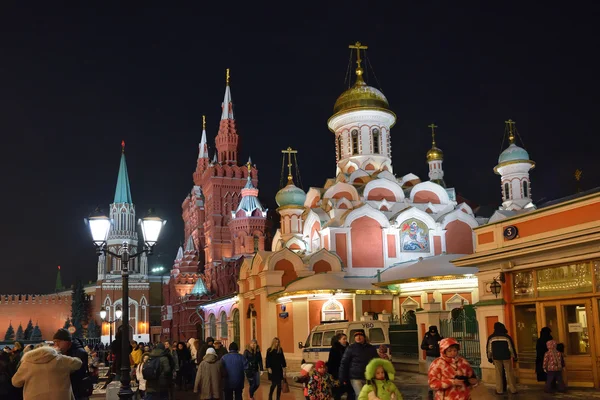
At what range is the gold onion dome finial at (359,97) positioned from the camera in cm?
3269

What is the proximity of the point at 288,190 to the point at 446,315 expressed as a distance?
16.5 meters

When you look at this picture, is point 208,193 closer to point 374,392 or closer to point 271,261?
point 271,261

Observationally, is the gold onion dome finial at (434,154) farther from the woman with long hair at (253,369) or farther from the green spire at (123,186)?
the green spire at (123,186)

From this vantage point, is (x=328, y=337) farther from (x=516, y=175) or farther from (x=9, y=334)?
(x=9, y=334)

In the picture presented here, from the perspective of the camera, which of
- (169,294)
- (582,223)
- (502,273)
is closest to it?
(582,223)

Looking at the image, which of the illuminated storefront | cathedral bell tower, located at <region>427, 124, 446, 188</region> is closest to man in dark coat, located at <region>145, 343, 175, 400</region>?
the illuminated storefront

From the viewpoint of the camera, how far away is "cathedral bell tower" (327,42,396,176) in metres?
32.8

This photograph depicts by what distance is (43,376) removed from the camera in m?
6.35

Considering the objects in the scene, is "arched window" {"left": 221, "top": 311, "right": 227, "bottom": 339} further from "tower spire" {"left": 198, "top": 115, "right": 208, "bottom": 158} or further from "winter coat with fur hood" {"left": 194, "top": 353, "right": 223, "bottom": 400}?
"tower spire" {"left": 198, "top": 115, "right": 208, "bottom": 158}

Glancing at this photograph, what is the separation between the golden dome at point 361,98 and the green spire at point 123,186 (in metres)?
52.7

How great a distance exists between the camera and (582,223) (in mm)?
13141

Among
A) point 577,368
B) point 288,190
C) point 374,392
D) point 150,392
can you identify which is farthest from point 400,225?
point 374,392

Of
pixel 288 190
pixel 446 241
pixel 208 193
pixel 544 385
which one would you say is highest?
pixel 208 193

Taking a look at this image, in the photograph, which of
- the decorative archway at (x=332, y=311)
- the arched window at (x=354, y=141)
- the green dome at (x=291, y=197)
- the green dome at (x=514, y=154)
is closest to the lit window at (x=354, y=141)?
the arched window at (x=354, y=141)
